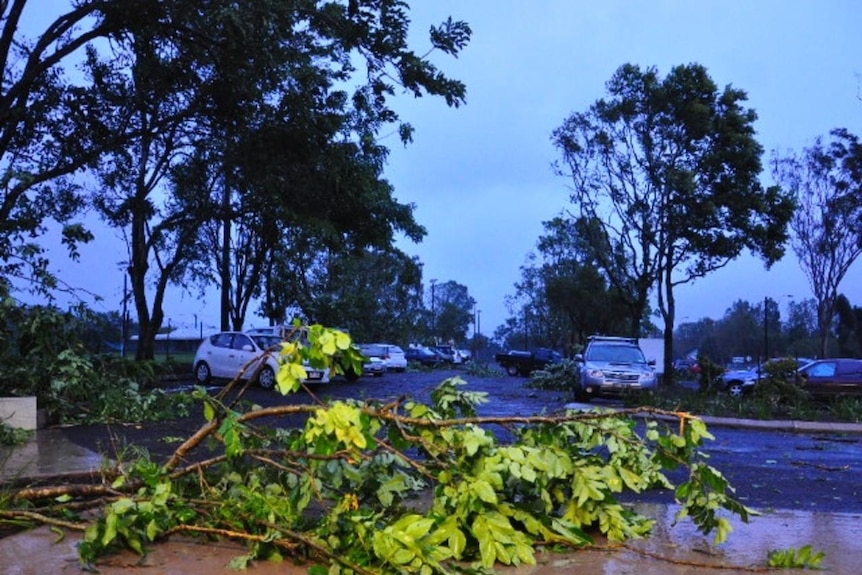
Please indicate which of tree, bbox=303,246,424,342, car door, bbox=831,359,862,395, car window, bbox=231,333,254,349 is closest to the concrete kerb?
car door, bbox=831,359,862,395

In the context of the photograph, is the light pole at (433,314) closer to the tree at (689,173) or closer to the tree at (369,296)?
the tree at (369,296)

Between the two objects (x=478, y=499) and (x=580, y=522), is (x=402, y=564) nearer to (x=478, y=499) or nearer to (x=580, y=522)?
(x=478, y=499)

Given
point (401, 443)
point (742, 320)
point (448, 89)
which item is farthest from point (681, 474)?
point (742, 320)

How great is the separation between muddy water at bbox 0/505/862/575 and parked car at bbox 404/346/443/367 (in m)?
51.4

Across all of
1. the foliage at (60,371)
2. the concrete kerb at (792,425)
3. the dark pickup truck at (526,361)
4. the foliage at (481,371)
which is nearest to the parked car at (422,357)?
the foliage at (481,371)

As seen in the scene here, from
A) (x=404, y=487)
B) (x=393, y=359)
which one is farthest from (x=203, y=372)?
(x=404, y=487)

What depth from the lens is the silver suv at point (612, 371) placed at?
20.7 meters

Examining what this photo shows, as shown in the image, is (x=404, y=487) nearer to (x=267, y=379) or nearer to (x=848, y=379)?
(x=267, y=379)

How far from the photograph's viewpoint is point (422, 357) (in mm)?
59469

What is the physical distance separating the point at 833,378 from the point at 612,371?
21.5 ft

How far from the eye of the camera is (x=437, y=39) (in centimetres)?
1323

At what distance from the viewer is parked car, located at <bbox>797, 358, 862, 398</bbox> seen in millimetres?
22234

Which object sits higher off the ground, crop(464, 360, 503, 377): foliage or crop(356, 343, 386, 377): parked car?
crop(356, 343, 386, 377): parked car

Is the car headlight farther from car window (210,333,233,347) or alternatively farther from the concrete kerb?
car window (210,333,233,347)
